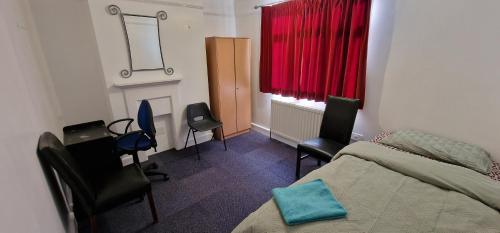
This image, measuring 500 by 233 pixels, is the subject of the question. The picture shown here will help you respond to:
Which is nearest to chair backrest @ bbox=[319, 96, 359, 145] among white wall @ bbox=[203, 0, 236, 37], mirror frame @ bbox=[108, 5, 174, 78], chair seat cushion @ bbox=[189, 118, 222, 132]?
chair seat cushion @ bbox=[189, 118, 222, 132]

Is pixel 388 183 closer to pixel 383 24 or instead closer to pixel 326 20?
pixel 383 24

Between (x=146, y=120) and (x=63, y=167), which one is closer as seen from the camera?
(x=63, y=167)

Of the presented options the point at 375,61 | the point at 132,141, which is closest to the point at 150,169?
the point at 132,141

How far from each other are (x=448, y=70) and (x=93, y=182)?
3250 millimetres

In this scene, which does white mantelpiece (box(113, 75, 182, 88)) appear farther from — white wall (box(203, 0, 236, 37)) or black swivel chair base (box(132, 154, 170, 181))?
white wall (box(203, 0, 236, 37))

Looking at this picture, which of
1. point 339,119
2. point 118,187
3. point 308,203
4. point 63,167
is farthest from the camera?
point 339,119

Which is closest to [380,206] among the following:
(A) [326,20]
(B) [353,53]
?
(B) [353,53]

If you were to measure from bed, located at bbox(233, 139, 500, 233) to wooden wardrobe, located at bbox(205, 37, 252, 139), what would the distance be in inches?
90.8

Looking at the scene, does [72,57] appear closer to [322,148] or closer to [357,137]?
[322,148]

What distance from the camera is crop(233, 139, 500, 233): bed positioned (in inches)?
43.1

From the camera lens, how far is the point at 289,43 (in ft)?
9.92

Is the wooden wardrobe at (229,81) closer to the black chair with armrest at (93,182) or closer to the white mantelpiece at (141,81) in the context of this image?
the white mantelpiece at (141,81)

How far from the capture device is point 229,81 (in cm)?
354

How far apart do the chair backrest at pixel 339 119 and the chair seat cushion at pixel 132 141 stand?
83.4 inches
